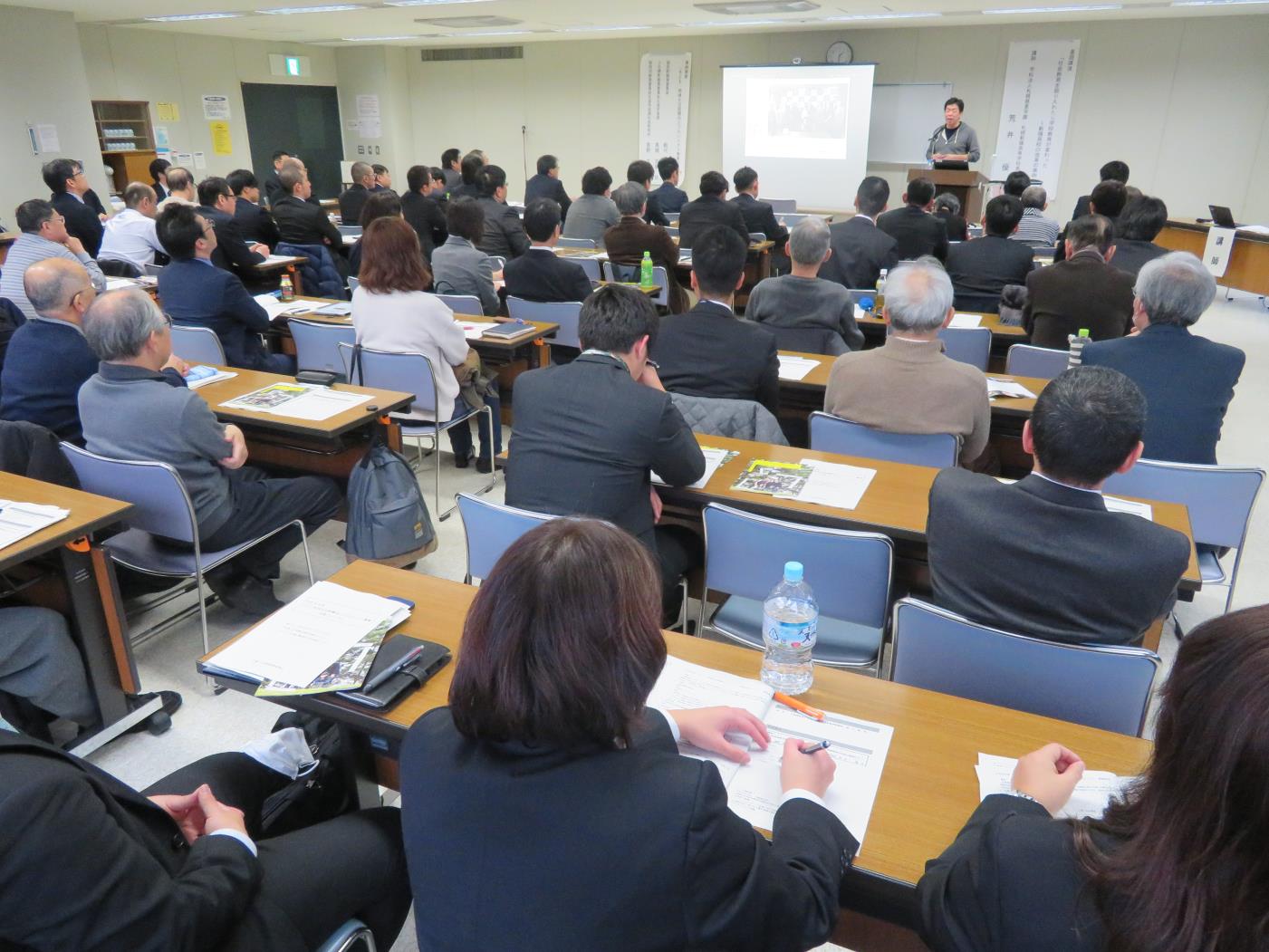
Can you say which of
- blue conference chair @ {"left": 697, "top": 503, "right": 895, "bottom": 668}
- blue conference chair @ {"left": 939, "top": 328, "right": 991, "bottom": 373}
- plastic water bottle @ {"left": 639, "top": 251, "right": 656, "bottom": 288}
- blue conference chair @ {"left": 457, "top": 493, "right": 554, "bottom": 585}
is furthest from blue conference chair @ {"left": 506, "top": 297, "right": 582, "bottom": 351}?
blue conference chair @ {"left": 697, "top": 503, "right": 895, "bottom": 668}

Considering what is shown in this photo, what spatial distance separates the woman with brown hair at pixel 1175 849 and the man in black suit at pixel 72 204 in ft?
26.0

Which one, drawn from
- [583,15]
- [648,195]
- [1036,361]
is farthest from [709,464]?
[583,15]

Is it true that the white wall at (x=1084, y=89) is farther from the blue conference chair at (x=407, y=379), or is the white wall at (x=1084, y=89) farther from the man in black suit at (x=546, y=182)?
the blue conference chair at (x=407, y=379)

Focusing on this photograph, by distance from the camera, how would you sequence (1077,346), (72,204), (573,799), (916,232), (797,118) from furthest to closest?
(797,118) → (72,204) → (916,232) → (1077,346) → (573,799)

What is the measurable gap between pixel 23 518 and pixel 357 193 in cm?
644

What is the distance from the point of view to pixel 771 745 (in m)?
1.39

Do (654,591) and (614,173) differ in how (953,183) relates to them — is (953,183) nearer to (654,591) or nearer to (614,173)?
(614,173)

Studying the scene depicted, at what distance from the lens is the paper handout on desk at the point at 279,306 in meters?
4.62

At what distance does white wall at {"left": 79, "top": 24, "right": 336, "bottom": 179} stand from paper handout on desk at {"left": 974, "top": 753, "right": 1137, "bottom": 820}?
40.2 ft

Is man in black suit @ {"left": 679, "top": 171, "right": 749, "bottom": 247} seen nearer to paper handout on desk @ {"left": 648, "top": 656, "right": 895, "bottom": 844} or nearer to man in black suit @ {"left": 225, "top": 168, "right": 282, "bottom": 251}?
man in black suit @ {"left": 225, "top": 168, "right": 282, "bottom": 251}

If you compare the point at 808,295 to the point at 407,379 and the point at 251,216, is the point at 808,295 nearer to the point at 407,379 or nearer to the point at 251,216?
the point at 407,379

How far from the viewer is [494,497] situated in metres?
4.10

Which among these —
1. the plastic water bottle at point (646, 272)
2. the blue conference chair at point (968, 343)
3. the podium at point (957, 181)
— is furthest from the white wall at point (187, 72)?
A: the blue conference chair at point (968, 343)

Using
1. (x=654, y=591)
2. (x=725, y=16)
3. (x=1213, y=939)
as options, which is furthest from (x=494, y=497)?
(x=725, y=16)
